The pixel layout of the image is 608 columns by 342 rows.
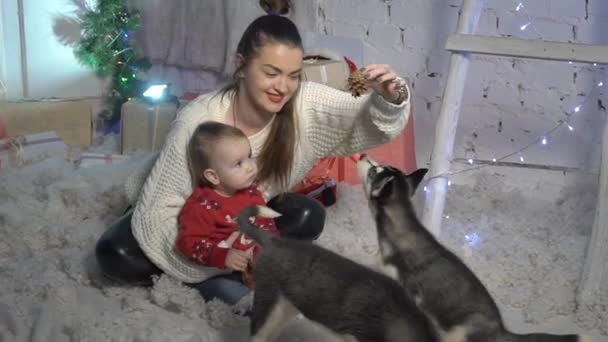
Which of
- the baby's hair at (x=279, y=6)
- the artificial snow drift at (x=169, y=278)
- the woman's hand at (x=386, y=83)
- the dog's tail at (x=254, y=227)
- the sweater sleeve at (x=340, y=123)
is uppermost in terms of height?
the baby's hair at (x=279, y=6)

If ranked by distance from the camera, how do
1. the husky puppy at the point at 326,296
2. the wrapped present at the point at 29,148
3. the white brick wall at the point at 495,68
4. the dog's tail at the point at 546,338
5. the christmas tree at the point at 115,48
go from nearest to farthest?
the husky puppy at the point at 326,296
the dog's tail at the point at 546,338
the white brick wall at the point at 495,68
the wrapped present at the point at 29,148
the christmas tree at the point at 115,48

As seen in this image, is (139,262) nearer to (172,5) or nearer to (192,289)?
(192,289)

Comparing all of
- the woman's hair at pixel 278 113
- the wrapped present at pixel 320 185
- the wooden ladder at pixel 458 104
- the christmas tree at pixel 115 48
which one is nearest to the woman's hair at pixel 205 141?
the woman's hair at pixel 278 113

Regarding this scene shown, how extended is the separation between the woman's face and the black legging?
296 mm

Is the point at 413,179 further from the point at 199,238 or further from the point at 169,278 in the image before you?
the point at 169,278

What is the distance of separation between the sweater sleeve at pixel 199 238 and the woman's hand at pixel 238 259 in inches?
2.3

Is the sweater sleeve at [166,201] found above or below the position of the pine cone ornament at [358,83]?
below

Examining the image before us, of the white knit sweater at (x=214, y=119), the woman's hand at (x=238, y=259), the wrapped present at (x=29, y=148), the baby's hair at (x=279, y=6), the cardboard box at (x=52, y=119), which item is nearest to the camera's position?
the woman's hand at (x=238, y=259)

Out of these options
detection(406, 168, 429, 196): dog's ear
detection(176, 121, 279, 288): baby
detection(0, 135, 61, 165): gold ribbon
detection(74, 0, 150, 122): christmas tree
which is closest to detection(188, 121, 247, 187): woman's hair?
detection(176, 121, 279, 288): baby

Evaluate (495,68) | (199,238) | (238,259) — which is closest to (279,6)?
(495,68)

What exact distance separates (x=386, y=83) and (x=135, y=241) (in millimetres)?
622

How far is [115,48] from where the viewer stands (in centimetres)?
320

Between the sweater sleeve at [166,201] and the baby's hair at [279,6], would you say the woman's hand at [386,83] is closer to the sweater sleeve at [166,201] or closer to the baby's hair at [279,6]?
the sweater sleeve at [166,201]

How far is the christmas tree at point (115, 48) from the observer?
3.11 metres
